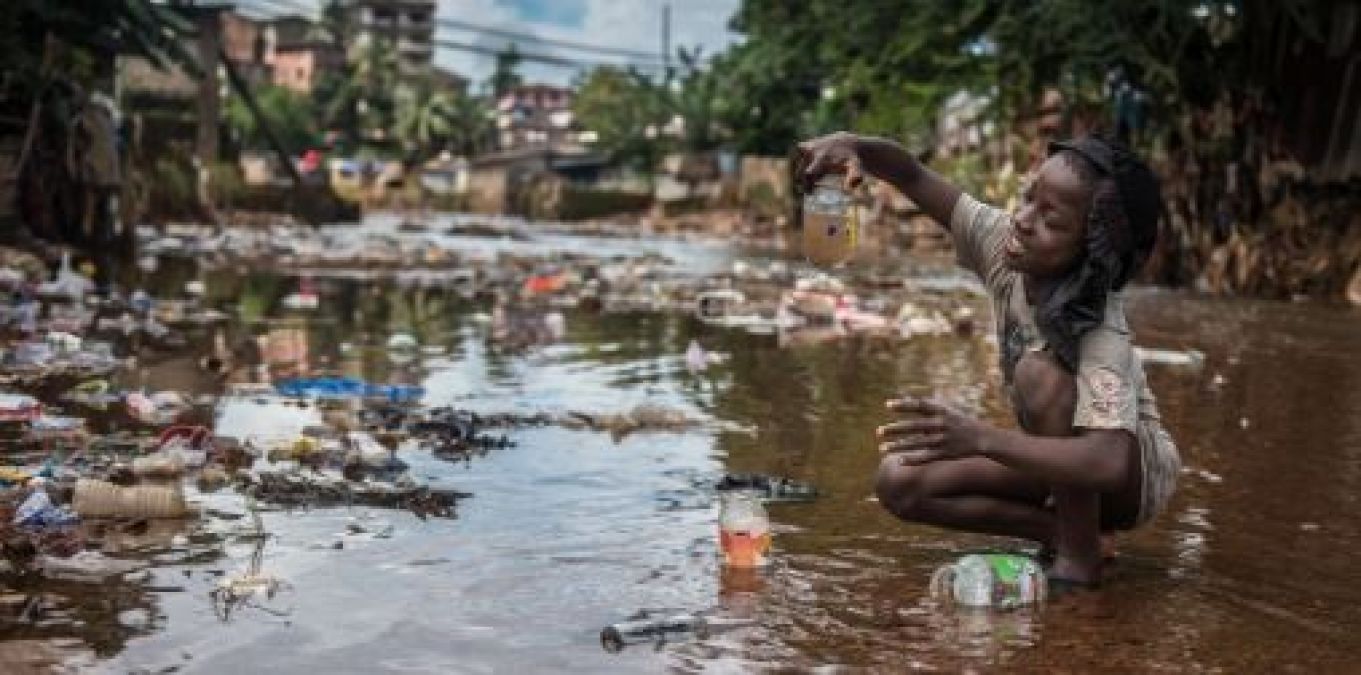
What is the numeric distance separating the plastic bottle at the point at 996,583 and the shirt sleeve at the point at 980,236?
611mm

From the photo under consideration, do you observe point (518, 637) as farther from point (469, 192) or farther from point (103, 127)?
point (469, 192)

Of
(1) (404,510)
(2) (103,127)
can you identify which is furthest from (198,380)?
(2) (103,127)

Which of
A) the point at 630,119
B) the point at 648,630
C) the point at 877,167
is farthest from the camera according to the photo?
the point at 630,119

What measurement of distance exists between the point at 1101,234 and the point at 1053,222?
0.09m

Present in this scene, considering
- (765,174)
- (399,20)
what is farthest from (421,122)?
(765,174)

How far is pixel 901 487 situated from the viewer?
3.55 m

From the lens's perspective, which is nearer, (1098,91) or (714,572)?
(714,572)

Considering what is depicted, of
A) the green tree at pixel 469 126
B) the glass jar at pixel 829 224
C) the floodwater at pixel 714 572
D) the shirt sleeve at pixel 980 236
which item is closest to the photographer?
the floodwater at pixel 714 572

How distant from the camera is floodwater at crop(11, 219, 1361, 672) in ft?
9.30

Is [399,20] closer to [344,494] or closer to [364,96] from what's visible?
[364,96]

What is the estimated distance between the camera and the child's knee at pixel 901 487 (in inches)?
139

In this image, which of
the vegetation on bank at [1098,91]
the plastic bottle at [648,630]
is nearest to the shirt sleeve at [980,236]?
the plastic bottle at [648,630]

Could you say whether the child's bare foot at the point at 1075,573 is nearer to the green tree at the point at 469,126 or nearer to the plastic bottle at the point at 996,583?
the plastic bottle at the point at 996,583

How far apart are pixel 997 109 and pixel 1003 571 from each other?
747 inches
